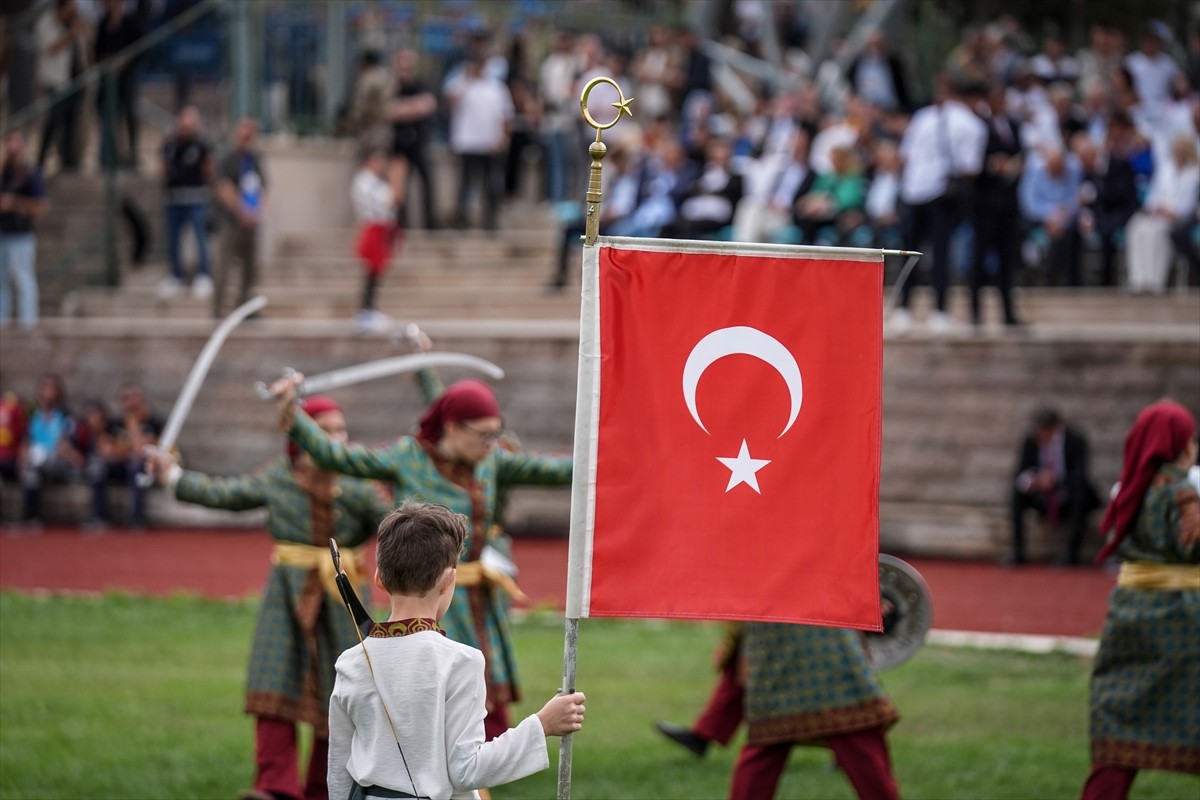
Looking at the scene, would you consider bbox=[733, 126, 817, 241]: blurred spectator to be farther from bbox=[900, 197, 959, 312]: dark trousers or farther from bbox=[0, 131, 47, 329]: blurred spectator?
bbox=[0, 131, 47, 329]: blurred spectator

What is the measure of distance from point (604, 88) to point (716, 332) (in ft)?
54.1

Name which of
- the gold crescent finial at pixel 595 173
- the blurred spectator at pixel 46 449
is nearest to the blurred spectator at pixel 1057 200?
the blurred spectator at pixel 46 449

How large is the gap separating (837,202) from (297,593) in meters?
11.1

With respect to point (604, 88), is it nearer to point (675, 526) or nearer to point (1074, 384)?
point (1074, 384)

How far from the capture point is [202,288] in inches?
880

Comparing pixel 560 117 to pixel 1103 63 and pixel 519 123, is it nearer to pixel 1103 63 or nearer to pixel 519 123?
pixel 519 123

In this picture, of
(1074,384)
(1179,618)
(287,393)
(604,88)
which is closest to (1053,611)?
(1074,384)

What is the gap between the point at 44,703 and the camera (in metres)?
10.3

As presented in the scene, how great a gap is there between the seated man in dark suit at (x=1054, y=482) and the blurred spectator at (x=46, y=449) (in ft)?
31.9

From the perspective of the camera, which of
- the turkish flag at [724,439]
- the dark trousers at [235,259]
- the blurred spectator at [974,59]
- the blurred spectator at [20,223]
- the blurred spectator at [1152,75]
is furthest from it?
the blurred spectator at [974,59]

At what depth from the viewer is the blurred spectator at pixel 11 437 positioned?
19.1m

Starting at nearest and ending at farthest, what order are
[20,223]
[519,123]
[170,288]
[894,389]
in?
[894,389], [20,223], [170,288], [519,123]

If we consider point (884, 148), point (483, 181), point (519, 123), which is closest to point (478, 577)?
point (884, 148)

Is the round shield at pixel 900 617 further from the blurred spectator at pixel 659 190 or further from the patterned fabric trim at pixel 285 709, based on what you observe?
the blurred spectator at pixel 659 190
